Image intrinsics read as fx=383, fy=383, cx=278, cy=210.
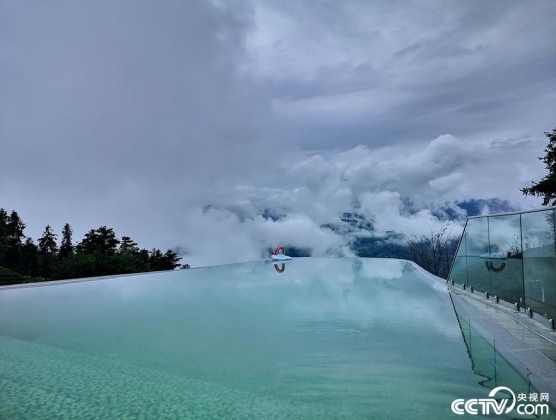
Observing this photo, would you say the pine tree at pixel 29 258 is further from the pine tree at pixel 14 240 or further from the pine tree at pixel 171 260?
the pine tree at pixel 171 260

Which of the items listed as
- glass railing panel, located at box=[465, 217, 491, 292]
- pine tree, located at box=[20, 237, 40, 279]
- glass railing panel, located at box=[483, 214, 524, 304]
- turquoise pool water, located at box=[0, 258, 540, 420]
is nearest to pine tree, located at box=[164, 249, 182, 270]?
pine tree, located at box=[20, 237, 40, 279]

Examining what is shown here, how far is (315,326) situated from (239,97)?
11.1m

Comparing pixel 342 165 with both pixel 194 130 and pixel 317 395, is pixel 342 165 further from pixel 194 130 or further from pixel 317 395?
pixel 317 395

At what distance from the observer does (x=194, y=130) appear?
15.9 m

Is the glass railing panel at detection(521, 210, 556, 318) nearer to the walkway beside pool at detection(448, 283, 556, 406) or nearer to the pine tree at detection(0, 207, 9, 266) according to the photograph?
the walkway beside pool at detection(448, 283, 556, 406)

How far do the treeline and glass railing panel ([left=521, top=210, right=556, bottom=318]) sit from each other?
472 inches

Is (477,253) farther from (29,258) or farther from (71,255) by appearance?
(29,258)

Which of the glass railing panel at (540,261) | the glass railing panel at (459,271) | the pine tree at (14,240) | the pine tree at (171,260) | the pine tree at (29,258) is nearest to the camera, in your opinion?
the glass railing panel at (540,261)

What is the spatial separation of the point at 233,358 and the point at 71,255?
12748 mm

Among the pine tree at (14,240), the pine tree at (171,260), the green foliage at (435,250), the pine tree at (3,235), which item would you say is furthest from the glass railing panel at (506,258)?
the pine tree at (14,240)

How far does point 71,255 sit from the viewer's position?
14219 mm

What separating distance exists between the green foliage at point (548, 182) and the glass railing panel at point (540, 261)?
10798mm

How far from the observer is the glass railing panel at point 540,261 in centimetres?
411

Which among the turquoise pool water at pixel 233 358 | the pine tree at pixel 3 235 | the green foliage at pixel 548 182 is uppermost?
the green foliage at pixel 548 182
